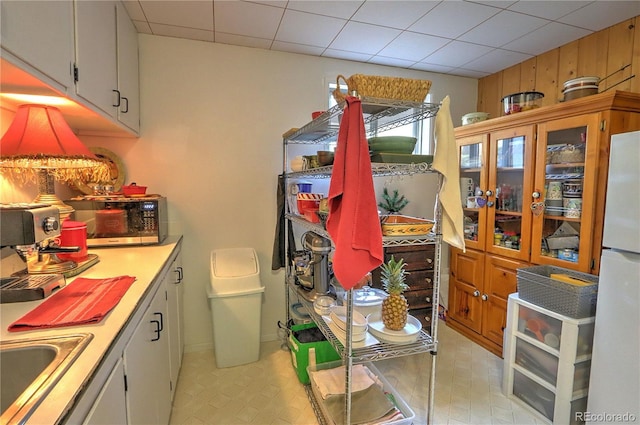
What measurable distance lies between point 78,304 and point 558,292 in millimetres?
2279

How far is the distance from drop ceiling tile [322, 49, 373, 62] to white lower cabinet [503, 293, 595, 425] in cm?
218

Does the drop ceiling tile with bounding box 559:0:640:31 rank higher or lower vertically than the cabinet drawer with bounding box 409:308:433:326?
higher

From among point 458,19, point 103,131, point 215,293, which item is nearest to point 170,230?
point 215,293

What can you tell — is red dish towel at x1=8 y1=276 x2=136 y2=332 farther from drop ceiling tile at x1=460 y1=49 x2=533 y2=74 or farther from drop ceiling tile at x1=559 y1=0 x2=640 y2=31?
drop ceiling tile at x1=460 y1=49 x2=533 y2=74

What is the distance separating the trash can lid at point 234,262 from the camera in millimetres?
2346

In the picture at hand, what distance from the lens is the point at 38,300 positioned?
1.06 meters

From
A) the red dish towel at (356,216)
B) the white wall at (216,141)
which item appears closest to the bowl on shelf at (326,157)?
the red dish towel at (356,216)

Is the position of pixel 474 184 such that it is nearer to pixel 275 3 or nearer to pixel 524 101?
pixel 524 101

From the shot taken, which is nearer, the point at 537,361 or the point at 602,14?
the point at 537,361

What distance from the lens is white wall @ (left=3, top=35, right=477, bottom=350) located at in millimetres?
2348

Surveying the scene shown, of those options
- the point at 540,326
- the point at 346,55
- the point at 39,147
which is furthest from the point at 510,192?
the point at 39,147

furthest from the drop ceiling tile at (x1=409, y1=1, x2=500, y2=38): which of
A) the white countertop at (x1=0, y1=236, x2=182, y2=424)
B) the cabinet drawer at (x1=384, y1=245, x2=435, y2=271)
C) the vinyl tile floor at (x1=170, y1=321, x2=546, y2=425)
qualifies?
the vinyl tile floor at (x1=170, y1=321, x2=546, y2=425)

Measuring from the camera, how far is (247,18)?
2059 millimetres

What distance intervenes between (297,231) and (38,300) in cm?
186
